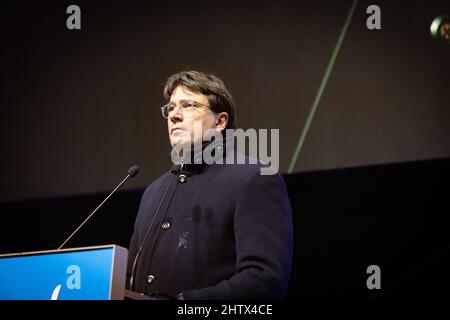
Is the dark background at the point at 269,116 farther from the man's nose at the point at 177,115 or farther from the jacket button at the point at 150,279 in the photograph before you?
the jacket button at the point at 150,279

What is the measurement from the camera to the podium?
147cm

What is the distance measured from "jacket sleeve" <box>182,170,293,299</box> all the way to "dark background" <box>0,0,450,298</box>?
4.51 feet

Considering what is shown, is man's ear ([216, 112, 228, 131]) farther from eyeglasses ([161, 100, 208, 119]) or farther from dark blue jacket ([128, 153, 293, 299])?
dark blue jacket ([128, 153, 293, 299])

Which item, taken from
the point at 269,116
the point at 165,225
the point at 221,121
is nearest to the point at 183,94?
the point at 221,121

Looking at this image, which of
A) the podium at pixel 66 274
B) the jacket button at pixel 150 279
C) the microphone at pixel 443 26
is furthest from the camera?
the microphone at pixel 443 26

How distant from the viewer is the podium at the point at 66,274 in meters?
1.47

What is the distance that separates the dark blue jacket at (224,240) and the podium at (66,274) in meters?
0.29

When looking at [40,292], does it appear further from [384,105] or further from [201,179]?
[384,105]

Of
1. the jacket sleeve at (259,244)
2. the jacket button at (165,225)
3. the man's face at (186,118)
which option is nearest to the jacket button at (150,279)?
the jacket button at (165,225)

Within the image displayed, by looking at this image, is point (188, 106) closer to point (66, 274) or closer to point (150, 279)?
point (150, 279)

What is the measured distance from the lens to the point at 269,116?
3.43m

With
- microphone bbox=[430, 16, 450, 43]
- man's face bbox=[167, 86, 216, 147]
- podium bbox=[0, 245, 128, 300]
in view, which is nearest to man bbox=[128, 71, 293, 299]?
man's face bbox=[167, 86, 216, 147]

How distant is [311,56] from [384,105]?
0.54 m

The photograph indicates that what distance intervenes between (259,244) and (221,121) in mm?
716
